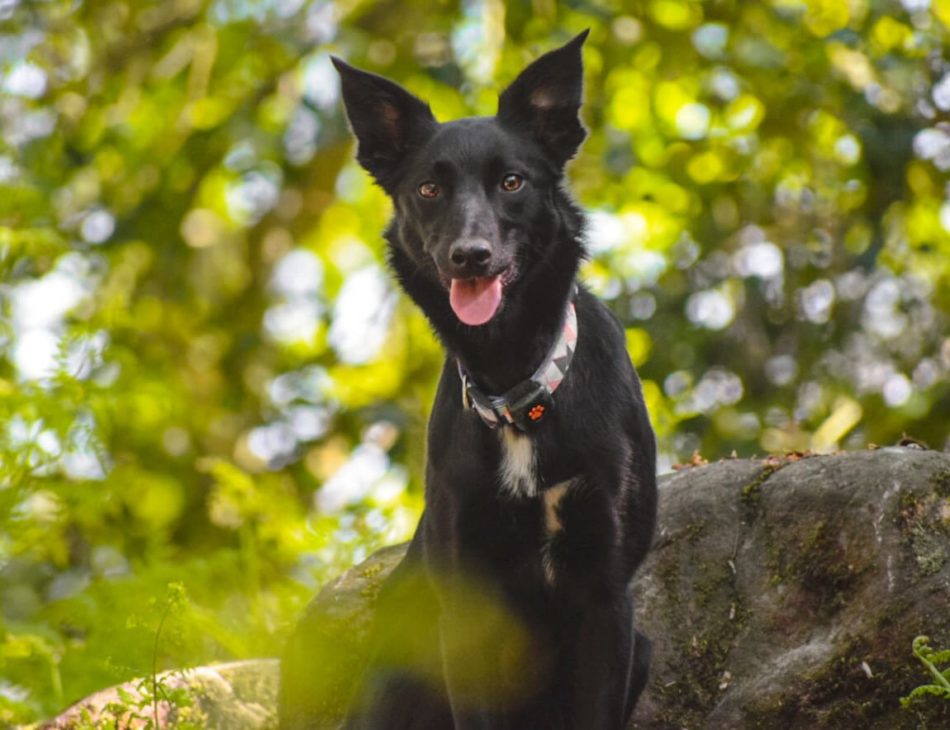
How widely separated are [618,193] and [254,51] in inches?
104

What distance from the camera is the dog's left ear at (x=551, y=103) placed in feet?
14.2

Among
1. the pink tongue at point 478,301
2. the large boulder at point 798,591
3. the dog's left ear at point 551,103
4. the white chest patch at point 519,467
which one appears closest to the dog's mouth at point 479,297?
the pink tongue at point 478,301

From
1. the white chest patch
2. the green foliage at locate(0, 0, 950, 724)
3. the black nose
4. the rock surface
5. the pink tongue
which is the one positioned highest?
the black nose

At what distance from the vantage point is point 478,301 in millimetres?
4082

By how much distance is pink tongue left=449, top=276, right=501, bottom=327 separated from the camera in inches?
160

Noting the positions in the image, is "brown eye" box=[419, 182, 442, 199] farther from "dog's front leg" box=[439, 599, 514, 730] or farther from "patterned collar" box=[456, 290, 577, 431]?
"dog's front leg" box=[439, 599, 514, 730]

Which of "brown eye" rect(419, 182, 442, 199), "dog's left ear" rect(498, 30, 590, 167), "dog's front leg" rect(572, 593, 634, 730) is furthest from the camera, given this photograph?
"dog's left ear" rect(498, 30, 590, 167)

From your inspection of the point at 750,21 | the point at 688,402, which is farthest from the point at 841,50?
the point at 688,402

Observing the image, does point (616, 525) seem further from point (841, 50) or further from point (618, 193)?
point (618, 193)

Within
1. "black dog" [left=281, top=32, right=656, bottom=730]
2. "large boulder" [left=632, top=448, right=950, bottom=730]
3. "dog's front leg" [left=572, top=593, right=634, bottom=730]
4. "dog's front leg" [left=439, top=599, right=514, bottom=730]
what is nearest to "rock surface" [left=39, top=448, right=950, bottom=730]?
A: "large boulder" [left=632, top=448, right=950, bottom=730]

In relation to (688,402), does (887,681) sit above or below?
above

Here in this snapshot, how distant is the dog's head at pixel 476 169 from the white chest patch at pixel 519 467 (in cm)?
37

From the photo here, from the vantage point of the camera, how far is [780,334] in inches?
338

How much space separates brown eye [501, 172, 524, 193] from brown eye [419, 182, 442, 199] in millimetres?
202
